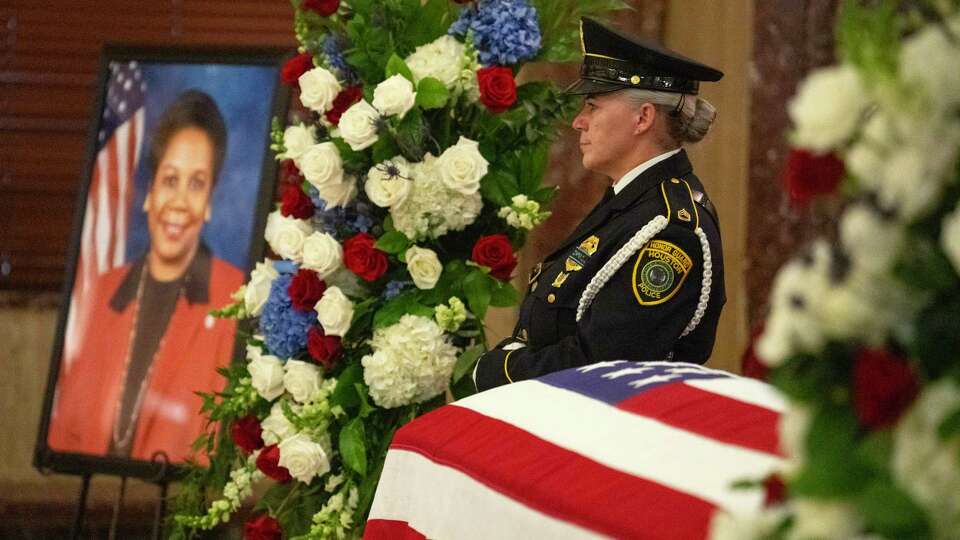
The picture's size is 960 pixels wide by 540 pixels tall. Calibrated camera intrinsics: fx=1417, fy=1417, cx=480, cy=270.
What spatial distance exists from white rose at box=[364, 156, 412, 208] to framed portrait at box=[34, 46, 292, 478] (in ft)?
2.97

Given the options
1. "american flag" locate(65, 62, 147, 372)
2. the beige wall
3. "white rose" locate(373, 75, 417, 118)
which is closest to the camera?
"white rose" locate(373, 75, 417, 118)

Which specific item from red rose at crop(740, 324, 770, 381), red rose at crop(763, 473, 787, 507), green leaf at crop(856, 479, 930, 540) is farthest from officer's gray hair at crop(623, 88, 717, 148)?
green leaf at crop(856, 479, 930, 540)

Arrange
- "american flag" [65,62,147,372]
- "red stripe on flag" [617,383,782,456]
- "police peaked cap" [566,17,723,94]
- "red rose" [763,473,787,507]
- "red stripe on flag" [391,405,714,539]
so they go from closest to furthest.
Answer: "red rose" [763,473,787,507], "red stripe on flag" [391,405,714,539], "red stripe on flag" [617,383,782,456], "police peaked cap" [566,17,723,94], "american flag" [65,62,147,372]

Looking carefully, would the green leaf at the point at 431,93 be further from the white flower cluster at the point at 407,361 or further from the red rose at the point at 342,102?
the white flower cluster at the point at 407,361

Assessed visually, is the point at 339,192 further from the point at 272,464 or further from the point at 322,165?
the point at 272,464

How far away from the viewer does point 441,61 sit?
2744mm

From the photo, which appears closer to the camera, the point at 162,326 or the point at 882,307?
the point at 882,307

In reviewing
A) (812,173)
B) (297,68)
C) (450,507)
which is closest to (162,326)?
(297,68)

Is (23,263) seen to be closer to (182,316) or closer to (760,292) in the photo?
(182,316)

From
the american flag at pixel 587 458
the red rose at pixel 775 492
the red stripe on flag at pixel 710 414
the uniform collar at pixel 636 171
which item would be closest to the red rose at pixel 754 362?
the red rose at pixel 775 492

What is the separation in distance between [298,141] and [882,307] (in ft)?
7.46

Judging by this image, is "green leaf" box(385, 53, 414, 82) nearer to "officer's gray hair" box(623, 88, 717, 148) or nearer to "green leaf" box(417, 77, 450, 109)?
"green leaf" box(417, 77, 450, 109)

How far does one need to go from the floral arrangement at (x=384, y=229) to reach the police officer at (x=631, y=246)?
0.18m

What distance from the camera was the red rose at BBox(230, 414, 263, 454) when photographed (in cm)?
293
